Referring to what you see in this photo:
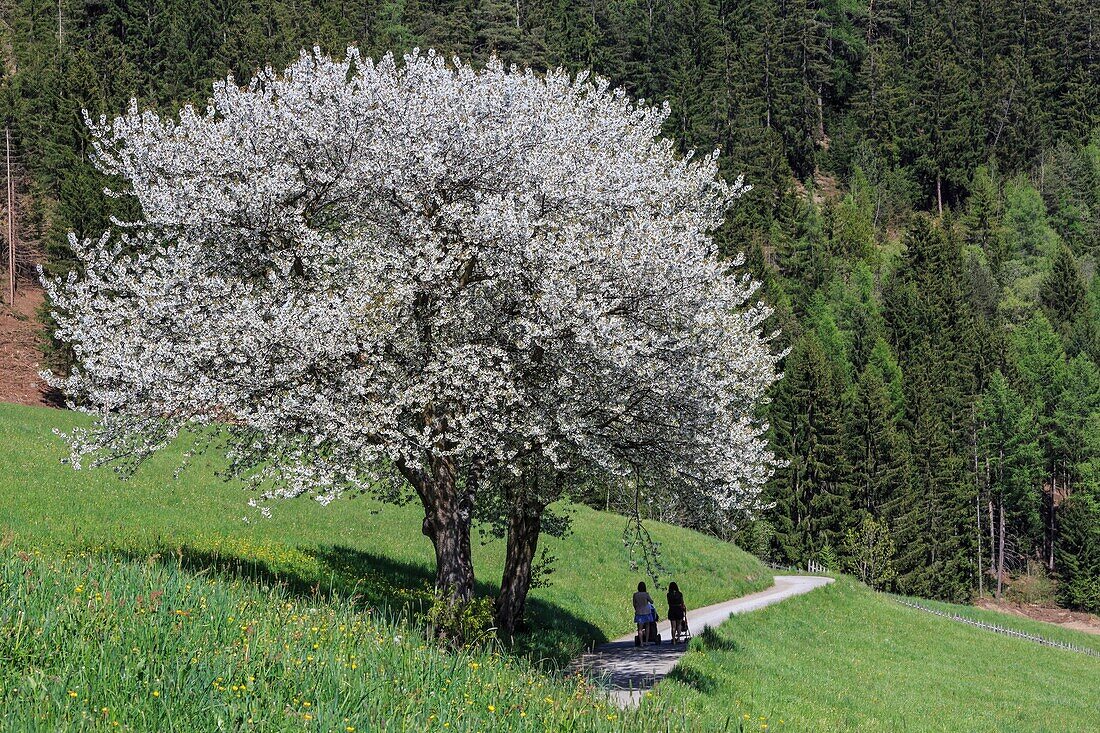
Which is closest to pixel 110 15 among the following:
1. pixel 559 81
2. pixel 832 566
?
pixel 832 566

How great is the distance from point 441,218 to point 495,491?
6339 mm

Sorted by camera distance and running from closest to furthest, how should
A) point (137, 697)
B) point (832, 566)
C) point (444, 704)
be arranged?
point (137, 697), point (444, 704), point (832, 566)

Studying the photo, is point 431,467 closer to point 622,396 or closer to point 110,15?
point 622,396

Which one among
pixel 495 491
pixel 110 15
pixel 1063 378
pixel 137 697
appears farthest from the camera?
pixel 110 15

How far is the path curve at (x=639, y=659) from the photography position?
1747 centimetres

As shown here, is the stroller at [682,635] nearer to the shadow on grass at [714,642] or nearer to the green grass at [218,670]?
the shadow on grass at [714,642]

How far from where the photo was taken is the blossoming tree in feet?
54.7

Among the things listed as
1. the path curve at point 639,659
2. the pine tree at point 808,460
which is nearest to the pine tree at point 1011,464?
the pine tree at point 808,460

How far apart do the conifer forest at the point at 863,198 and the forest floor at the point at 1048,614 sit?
62.3 inches

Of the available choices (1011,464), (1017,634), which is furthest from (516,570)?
(1011,464)

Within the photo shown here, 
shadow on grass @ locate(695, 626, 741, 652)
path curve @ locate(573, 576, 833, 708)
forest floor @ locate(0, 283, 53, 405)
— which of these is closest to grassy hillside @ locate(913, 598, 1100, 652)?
path curve @ locate(573, 576, 833, 708)

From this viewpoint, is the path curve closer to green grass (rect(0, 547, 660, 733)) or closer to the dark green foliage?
green grass (rect(0, 547, 660, 733))

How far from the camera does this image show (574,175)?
17672 mm

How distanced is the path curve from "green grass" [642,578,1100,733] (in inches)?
24.9
